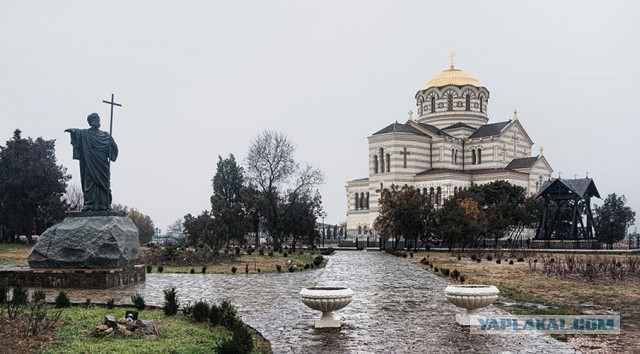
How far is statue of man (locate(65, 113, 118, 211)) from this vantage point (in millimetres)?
16984

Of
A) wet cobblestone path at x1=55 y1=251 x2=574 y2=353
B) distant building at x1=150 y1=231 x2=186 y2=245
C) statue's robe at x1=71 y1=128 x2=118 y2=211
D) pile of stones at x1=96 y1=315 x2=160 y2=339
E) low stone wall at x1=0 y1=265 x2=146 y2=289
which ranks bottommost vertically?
wet cobblestone path at x1=55 y1=251 x2=574 y2=353

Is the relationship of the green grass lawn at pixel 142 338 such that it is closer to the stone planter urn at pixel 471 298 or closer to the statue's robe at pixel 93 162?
the stone planter urn at pixel 471 298

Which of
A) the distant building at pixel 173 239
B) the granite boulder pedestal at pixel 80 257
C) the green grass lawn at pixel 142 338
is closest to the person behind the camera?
the green grass lawn at pixel 142 338

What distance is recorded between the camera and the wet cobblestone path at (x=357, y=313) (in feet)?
30.0

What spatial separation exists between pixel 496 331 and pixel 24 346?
7212 mm

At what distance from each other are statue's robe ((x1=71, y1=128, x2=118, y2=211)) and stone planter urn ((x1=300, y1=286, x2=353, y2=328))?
8950 mm

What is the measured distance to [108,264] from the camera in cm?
1611

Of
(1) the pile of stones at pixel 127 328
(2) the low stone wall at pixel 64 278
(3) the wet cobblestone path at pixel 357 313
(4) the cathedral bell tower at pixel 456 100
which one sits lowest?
(3) the wet cobblestone path at pixel 357 313

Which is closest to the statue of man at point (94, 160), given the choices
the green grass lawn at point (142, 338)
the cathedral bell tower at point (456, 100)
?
the green grass lawn at point (142, 338)

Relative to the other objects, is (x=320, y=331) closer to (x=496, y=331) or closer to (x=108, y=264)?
(x=496, y=331)

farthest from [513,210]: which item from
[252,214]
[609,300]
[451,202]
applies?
[609,300]

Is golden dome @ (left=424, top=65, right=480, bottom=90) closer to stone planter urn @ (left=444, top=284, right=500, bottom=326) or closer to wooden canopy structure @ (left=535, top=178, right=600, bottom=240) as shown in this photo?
wooden canopy structure @ (left=535, top=178, right=600, bottom=240)

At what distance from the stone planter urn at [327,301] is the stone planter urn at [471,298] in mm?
1860

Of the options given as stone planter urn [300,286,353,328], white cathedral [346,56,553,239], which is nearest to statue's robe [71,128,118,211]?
stone planter urn [300,286,353,328]
